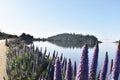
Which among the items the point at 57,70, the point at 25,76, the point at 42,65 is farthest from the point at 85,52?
the point at 42,65

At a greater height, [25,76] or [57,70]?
[57,70]

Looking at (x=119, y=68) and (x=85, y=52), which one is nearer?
(x=85, y=52)

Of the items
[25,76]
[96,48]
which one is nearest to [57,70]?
[96,48]

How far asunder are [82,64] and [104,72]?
274 cm

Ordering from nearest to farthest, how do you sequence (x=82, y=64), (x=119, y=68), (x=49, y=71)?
(x=82, y=64) < (x=119, y=68) < (x=49, y=71)

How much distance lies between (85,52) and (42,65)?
13.9m

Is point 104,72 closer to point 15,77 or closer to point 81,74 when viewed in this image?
point 81,74

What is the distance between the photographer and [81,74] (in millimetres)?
4945

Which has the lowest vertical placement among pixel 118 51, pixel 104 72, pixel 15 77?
pixel 15 77

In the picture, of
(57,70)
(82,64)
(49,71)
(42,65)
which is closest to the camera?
(82,64)

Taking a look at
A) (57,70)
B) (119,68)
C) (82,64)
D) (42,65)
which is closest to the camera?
(82,64)

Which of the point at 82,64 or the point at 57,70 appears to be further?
the point at 57,70

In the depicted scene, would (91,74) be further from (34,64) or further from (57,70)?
(34,64)

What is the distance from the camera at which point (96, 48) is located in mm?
6457
